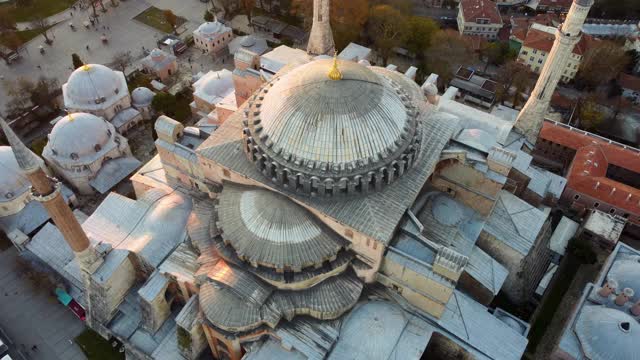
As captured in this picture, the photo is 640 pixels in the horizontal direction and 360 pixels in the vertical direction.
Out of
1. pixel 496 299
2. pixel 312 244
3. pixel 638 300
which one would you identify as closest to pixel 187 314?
pixel 312 244

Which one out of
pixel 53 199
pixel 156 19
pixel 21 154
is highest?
pixel 21 154

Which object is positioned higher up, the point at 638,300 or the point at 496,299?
the point at 638,300

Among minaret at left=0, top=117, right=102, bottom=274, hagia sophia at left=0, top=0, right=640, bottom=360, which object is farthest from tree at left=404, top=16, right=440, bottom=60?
minaret at left=0, top=117, right=102, bottom=274

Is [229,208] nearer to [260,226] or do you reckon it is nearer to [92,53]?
[260,226]

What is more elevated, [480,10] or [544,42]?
[480,10]

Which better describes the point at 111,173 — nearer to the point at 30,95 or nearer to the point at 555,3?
the point at 30,95

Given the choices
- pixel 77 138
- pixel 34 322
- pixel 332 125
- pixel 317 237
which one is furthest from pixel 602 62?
pixel 34 322
